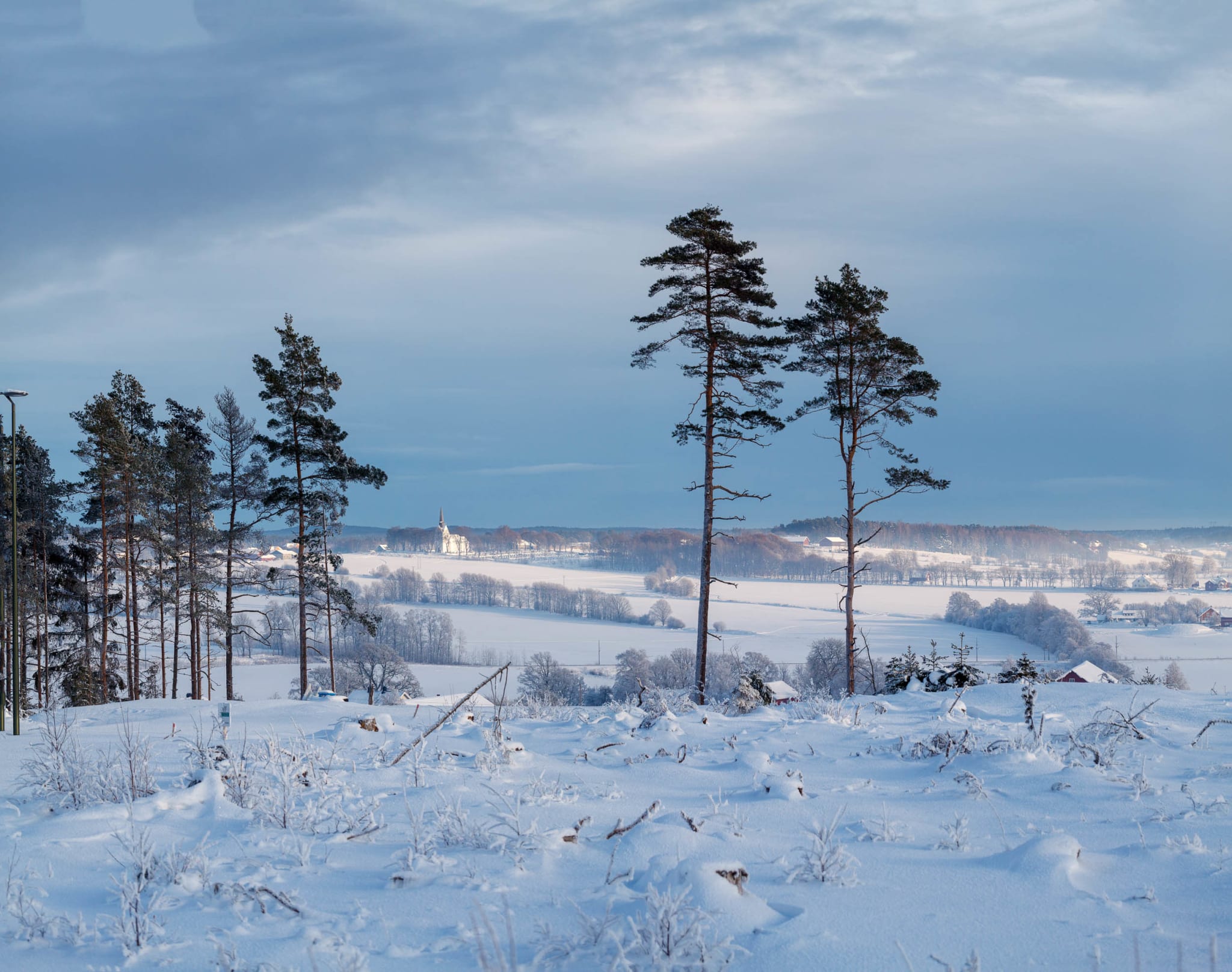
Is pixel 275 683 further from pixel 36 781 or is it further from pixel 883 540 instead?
pixel 883 540

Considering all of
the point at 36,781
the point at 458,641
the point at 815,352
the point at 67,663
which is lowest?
the point at 458,641

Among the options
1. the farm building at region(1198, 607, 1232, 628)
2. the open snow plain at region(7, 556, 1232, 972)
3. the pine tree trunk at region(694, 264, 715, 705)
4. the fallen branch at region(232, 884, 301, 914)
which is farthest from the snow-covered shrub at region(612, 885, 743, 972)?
the farm building at region(1198, 607, 1232, 628)

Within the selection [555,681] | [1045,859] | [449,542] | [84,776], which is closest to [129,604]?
[84,776]

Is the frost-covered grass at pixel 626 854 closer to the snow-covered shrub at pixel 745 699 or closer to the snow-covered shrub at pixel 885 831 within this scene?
the snow-covered shrub at pixel 885 831

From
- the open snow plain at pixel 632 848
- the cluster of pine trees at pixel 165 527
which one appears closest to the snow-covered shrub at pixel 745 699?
the open snow plain at pixel 632 848

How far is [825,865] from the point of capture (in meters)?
3.25

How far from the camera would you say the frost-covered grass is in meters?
2.66

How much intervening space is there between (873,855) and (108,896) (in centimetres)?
333

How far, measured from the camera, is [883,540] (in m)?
104

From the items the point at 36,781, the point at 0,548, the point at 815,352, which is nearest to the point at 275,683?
the point at 0,548

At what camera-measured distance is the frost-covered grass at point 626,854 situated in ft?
8.74

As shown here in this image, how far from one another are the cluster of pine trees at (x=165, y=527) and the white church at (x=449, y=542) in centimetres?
10872

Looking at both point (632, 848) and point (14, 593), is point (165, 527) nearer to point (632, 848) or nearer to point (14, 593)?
point (14, 593)

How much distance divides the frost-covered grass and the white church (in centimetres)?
13475
